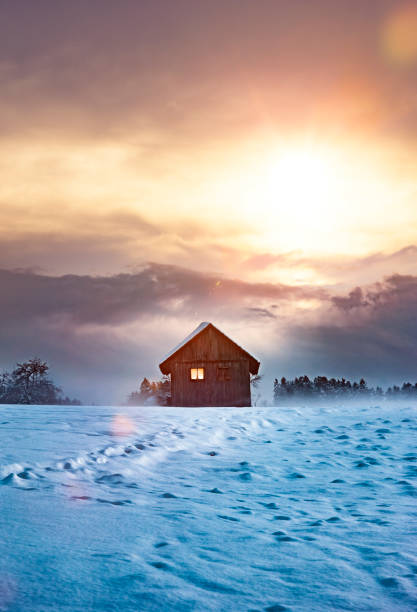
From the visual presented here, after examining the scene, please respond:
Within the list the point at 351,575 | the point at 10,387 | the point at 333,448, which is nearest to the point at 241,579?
the point at 351,575

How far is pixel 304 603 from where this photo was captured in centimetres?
290

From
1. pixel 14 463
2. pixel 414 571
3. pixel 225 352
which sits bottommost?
pixel 414 571

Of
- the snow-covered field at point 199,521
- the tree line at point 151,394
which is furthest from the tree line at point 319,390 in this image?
the snow-covered field at point 199,521

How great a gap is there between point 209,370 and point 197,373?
0.72 meters

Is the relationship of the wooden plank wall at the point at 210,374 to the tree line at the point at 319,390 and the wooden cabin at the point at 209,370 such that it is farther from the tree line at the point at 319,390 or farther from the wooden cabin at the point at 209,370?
the tree line at the point at 319,390

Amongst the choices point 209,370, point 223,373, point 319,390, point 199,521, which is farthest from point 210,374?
point 319,390

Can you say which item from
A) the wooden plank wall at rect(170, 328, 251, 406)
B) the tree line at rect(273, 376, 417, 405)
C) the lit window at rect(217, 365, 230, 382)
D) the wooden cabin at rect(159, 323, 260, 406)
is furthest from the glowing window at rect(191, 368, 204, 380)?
the tree line at rect(273, 376, 417, 405)

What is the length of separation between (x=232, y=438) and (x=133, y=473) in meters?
3.52

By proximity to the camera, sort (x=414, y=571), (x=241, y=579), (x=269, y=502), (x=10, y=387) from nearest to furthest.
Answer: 1. (x=241, y=579)
2. (x=414, y=571)
3. (x=269, y=502)
4. (x=10, y=387)

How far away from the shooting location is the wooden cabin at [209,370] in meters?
29.3

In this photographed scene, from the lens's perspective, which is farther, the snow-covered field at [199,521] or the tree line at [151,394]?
the tree line at [151,394]

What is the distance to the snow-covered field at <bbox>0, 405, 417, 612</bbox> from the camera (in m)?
2.98

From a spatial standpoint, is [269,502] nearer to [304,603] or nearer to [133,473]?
[133,473]

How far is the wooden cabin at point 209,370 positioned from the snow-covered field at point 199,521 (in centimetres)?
1993
